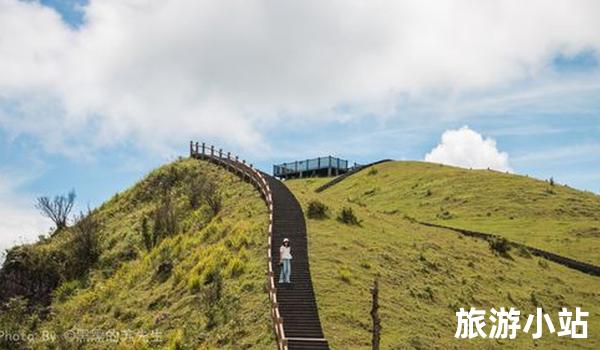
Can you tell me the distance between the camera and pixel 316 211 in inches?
1886

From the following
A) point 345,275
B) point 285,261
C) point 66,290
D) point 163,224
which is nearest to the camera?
point 285,261

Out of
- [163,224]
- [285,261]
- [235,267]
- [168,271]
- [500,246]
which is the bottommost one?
[168,271]

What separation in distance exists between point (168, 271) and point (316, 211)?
10.9 m

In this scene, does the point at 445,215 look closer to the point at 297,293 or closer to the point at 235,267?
the point at 235,267

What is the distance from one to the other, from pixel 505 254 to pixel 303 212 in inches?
585

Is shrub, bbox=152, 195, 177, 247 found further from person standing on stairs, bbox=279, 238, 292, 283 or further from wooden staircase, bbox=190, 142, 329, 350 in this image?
person standing on stairs, bbox=279, 238, 292, 283

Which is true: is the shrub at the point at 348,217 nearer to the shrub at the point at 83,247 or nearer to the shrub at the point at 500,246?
the shrub at the point at 500,246

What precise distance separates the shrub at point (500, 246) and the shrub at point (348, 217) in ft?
33.8

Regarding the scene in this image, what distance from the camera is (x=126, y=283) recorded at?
44.8m

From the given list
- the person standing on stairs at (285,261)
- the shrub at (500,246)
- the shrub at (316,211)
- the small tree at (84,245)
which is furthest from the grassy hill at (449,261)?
the small tree at (84,245)

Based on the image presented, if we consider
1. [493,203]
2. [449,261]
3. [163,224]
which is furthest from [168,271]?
[493,203]

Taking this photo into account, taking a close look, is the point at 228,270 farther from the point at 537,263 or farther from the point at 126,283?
the point at 537,263

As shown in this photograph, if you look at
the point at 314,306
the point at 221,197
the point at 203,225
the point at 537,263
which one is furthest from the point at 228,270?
the point at 537,263

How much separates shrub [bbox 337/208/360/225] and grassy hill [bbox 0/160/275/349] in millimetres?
5444
